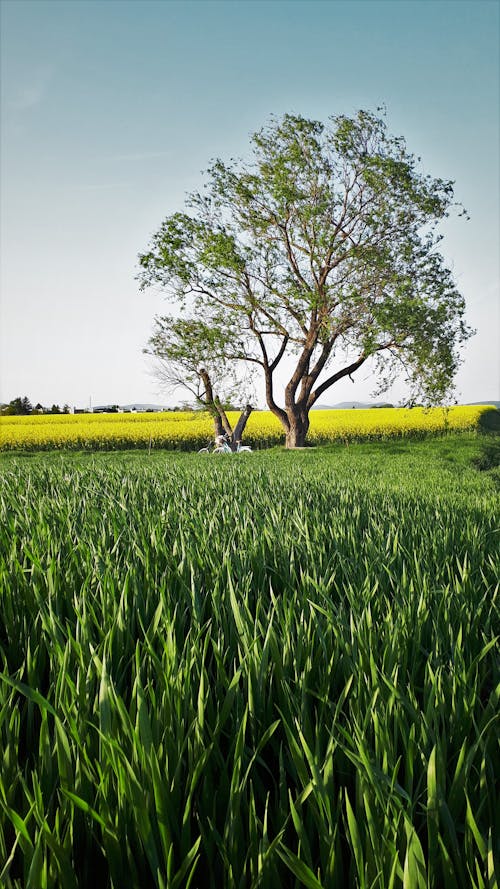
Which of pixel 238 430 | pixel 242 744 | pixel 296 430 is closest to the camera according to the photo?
pixel 242 744

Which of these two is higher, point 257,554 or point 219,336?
point 219,336

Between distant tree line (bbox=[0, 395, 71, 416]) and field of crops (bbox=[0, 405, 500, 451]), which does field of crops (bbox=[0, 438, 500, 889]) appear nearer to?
field of crops (bbox=[0, 405, 500, 451])

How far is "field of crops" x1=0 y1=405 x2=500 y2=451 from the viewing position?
32.6 m

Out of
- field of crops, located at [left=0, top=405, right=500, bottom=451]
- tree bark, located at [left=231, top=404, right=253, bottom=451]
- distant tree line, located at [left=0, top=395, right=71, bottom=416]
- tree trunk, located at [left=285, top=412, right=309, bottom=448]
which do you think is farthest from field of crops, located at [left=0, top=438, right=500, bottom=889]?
distant tree line, located at [left=0, top=395, right=71, bottom=416]

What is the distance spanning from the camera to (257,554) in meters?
2.37

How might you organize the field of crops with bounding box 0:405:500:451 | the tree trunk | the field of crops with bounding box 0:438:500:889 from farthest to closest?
the field of crops with bounding box 0:405:500:451 < the tree trunk < the field of crops with bounding box 0:438:500:889

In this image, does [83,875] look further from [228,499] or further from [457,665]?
[228,499]

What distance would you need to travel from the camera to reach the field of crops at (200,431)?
32.6 metres

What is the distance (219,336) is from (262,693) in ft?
75.4

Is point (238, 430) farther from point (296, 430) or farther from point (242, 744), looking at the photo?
point (242, 744)

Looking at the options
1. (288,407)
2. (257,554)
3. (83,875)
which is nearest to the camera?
(83,875)

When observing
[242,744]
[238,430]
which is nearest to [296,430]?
[238,430]

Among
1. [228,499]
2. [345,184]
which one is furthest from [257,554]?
[345,184]

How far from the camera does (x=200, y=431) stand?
3450 cm
